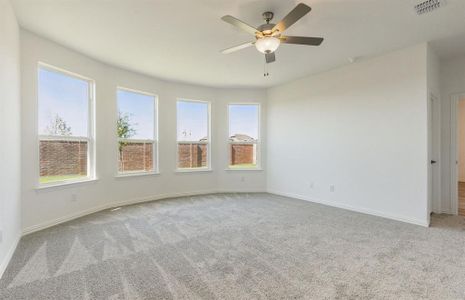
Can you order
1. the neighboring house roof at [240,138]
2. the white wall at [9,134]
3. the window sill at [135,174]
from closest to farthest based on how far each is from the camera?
Result: 1. the white wall at [9,134]
2. the window sill at [135,174]
3. the neighboring house roof at [240,138]

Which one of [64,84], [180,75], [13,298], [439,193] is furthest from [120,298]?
[439,193]

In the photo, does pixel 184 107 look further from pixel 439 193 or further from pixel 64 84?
pixel 439 193

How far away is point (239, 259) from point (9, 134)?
2.84 metres

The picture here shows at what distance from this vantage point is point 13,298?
196cm

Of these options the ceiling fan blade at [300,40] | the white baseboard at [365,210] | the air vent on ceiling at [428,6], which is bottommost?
the white baseboard at [365,210]

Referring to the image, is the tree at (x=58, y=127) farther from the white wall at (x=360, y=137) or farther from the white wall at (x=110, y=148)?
the white wall at (x=360, y=137)

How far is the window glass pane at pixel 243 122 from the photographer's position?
6.47 meters

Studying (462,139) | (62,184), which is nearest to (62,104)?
(62,184)

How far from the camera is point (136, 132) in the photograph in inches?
207

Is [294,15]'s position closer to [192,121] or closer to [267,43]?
[267,43]

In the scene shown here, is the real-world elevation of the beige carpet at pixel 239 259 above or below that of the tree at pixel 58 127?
below

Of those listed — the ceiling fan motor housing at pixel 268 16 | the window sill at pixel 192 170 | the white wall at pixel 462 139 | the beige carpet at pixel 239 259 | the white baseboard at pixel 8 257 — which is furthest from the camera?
the white wall at pixel 462 139

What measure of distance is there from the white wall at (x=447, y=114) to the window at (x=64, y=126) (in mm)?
6275

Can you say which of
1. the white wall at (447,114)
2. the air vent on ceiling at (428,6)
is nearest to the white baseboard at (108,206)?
the white wall at (447,114)
